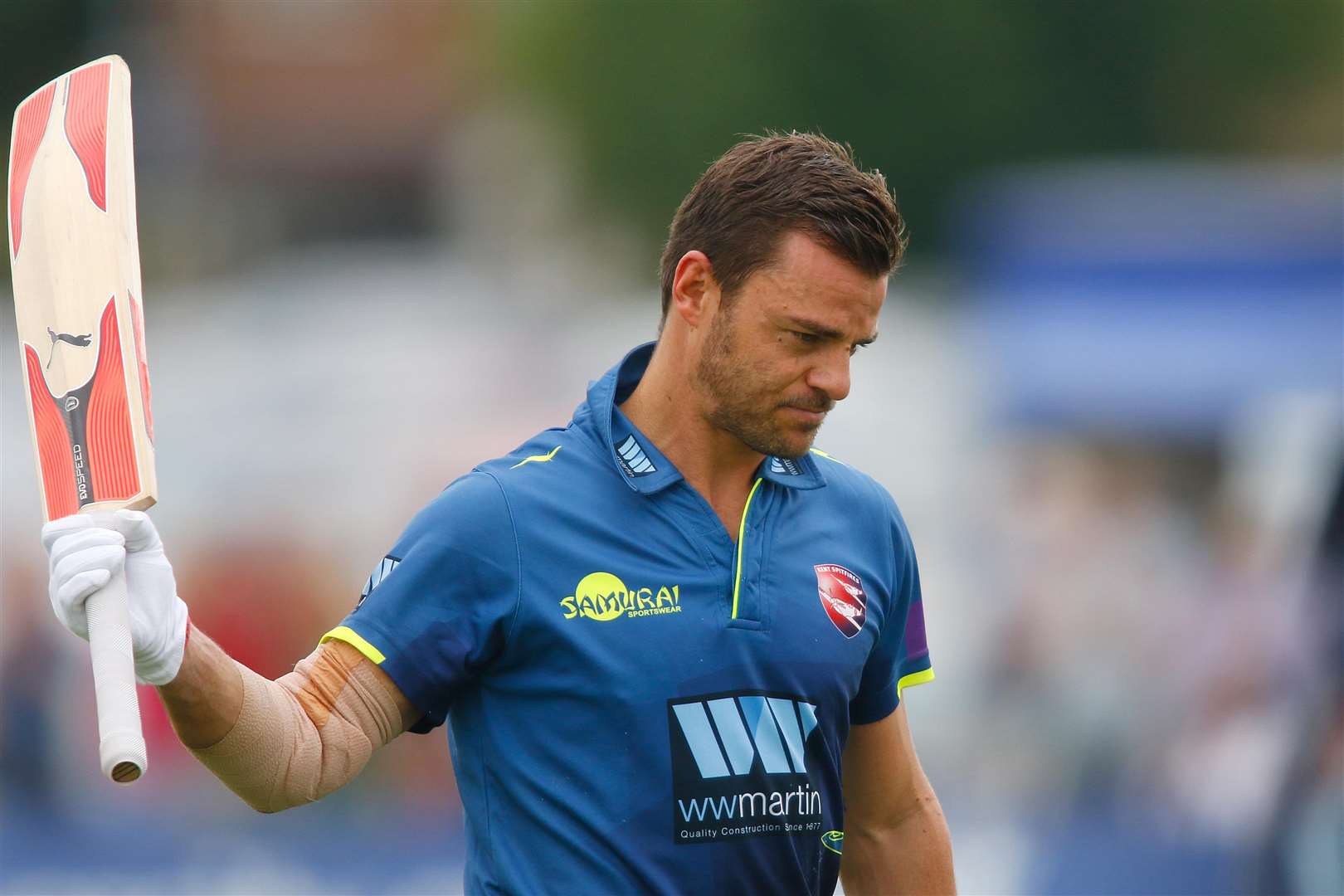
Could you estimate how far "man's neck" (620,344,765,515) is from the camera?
3521mm

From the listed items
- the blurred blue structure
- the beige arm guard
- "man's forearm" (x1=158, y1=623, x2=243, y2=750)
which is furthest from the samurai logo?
the blurred blue structure

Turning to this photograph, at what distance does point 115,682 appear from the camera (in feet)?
8.82

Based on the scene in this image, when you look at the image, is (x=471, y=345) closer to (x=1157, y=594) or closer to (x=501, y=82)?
(x=1157, y=594)

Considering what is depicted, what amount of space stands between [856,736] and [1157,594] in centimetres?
555

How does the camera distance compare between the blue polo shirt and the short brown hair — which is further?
the short brown hair

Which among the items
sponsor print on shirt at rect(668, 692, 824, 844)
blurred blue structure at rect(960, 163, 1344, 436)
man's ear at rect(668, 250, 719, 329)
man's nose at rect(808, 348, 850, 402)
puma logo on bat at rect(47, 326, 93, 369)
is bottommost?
sponsor print on shirt at rect(668, 692, 824, 844)

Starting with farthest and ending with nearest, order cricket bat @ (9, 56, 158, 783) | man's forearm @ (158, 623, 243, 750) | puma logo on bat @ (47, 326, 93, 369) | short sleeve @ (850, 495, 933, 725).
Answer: short sleeve @ (850, 495, 933, 725)
puma logo on bat @ (47, 326, 93, 369)
cricket bat @ (9, 56, 158, 783)
man's forearm @ (158, 623, 243, 750)

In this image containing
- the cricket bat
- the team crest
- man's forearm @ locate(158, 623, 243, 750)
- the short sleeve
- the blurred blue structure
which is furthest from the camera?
the blurred blue structure

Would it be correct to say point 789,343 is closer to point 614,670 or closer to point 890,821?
point 614,670

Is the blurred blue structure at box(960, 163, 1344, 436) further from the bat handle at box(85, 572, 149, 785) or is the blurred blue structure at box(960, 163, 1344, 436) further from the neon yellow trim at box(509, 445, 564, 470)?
the bat handle at box(85, 572, 149, 785)

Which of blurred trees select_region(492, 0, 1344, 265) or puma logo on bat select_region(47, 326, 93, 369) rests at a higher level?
blurred trees select_region(492, 0, 1344, 265)

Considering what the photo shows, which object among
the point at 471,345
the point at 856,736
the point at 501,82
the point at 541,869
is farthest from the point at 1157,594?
the point at 501,82

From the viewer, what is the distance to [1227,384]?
10.2 m

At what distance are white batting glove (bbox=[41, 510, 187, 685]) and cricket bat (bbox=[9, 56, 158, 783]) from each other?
0.28ft
